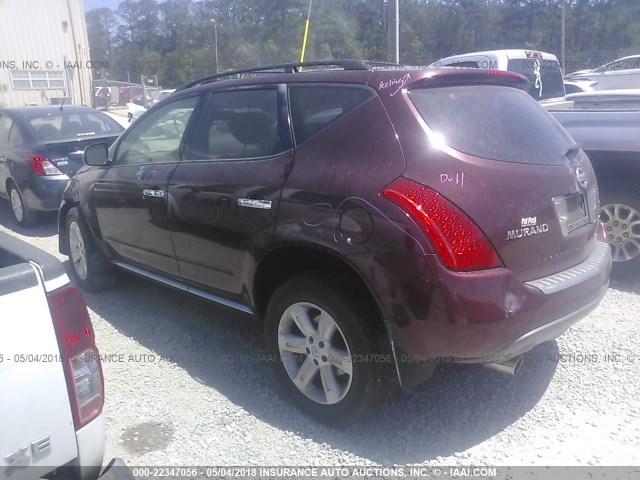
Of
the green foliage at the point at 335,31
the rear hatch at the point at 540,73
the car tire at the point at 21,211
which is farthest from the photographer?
the green foliage at the point at 335,31

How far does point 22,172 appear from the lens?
23.9ft

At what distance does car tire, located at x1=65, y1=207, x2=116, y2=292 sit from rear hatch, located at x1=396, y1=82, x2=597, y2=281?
126 inches

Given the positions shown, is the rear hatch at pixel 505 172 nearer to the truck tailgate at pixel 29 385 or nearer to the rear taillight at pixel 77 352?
the rear taillight at pixel 77 352

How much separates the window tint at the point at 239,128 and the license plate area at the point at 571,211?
1478 mm

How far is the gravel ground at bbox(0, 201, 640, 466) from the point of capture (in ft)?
9.25

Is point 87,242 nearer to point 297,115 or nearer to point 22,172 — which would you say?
point 297,115

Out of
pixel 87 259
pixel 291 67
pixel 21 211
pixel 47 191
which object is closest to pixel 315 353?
pixel 291 67

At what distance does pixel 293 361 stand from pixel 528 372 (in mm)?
1478

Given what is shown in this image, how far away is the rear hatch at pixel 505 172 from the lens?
8.34ft

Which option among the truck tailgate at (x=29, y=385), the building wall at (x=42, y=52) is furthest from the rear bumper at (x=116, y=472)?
the building wall at (x=42, y=52)

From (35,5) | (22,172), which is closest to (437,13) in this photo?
(35,5)

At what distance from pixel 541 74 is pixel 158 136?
844 centimetres

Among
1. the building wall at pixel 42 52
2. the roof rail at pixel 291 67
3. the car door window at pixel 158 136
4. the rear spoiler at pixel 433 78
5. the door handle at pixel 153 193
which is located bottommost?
Result: the door handle at pixel 153 193

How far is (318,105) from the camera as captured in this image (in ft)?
10.00
